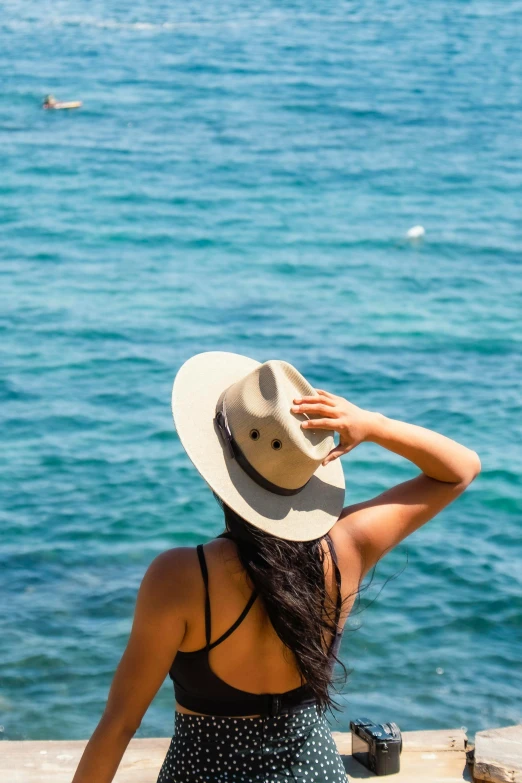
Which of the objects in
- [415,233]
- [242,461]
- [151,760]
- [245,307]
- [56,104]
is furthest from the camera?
[56,104]

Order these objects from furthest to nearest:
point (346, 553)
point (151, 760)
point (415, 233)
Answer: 1. point (415, 233)
2. point (151, 760)
3. point (346, 553)

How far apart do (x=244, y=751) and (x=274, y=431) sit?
23.9 inches

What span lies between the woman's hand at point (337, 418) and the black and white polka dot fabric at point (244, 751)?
0.51 m

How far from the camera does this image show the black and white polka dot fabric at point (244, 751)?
2023 millimetres

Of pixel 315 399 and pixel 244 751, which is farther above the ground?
pixel 315 399

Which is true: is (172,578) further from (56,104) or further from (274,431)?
(56,104)

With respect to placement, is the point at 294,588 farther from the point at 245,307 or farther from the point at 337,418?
the point at 245,307

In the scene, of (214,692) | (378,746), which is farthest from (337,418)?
(378,746)

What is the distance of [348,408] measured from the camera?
2045 millimetres

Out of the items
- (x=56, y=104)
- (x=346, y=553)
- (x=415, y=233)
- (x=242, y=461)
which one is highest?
(x=242, y=461)

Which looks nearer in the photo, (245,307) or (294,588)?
(294,588)

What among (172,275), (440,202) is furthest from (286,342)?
(440,202)

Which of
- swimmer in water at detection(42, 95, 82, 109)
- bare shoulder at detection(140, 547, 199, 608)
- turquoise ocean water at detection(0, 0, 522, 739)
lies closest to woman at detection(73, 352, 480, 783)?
bare shoulder at detection(140, 547, 199, 608)

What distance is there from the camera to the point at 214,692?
1989mm
